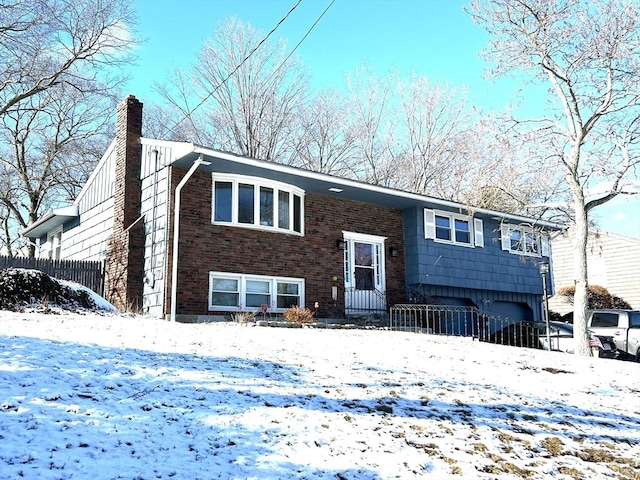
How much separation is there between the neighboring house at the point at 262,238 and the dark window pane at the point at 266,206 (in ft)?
0.09

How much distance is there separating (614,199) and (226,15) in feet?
72.4

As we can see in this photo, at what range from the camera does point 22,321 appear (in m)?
8.51

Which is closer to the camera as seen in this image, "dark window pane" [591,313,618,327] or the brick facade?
the brick facade

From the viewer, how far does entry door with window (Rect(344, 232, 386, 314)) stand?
17250 mm

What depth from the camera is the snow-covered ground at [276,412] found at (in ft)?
14.0

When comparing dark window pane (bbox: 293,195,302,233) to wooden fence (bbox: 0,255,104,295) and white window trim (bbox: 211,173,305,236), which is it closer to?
white window trim (bbox: 211,173,305,236)

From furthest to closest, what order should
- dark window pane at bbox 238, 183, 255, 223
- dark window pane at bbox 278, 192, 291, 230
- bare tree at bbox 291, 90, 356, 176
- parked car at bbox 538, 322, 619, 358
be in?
bare tree at bbox 291, 90, 356, 176 → dark window pane at bbox 278, 192, 291, 230 → dark window pane at bbox 238, 183, 255, 223 → parked car at bbox 538, 322, 619, 358

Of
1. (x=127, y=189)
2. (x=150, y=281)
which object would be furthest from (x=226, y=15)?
(x=150, y=281)

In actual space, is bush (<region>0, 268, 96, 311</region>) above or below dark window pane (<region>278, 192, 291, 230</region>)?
below

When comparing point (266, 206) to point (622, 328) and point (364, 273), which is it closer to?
point (364, 273)

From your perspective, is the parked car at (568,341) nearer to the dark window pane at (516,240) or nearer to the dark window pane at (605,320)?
the dark window pane at (605,320)

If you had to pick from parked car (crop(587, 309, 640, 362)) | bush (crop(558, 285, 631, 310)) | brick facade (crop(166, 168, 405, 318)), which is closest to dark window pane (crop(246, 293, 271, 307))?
brick facade (crop(166, 168, 405, 318))

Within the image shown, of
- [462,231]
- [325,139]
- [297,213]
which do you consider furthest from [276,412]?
[325,139]

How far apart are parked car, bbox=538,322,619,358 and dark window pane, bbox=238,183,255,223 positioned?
352 inches
